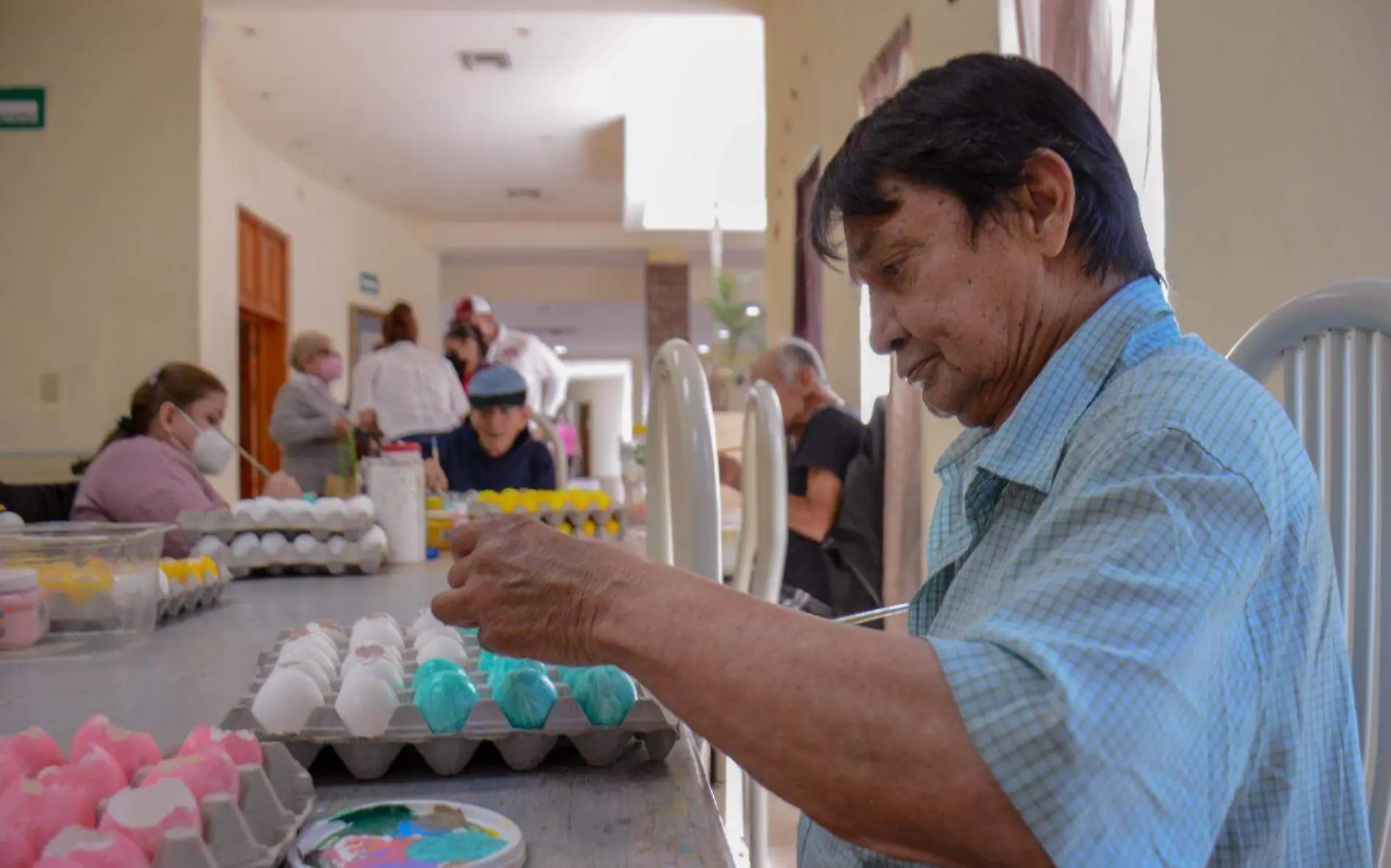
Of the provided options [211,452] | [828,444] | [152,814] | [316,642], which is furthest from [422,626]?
[828,444]

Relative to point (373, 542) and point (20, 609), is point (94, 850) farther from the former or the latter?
point (373, 542)

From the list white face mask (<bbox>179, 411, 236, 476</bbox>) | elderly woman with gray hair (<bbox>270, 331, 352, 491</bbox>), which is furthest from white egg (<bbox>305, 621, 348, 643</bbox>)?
elderly woman with gray hair (<bbox>270, 331, 352, 491</bbox>)

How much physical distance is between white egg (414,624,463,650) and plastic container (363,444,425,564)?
1.33 meters

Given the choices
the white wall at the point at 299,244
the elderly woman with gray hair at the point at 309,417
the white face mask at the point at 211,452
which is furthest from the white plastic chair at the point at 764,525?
the white wall at the point at 299,244

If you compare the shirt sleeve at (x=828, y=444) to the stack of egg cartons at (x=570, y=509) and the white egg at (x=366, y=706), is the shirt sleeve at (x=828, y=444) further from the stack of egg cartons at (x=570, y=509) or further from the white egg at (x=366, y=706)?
the white egg at (x=366, y=706)

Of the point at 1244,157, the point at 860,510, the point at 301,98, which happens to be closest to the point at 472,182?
the point at 301,98

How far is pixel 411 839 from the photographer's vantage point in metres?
0.72

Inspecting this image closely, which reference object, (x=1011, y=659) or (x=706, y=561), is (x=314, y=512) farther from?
(x=1011, y=659)

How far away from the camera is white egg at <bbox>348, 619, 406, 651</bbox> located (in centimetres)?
112

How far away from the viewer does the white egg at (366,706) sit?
86 cm

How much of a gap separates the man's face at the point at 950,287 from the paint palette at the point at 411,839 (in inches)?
19.2

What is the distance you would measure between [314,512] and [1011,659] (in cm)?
187

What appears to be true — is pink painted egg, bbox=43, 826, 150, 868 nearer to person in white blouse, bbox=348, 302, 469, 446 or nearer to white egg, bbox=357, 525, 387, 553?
white egg, bbox=357, 525, 387, 553

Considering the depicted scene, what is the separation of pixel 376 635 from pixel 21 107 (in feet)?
21.2
